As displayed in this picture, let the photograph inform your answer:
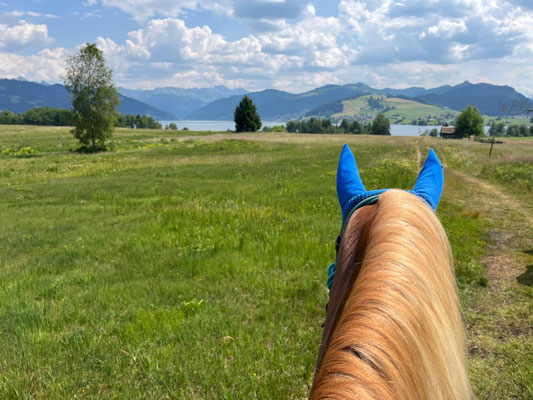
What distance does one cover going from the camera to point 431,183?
1919 millimetres

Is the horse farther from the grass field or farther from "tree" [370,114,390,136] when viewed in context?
"tree" [370,114,390,136]

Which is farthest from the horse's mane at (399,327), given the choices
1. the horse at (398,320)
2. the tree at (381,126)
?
the tree at (381,126)

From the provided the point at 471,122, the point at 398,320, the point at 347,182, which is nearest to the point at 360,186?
the point at 347,182

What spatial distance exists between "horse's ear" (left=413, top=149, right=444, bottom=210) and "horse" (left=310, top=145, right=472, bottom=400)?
0.55 m

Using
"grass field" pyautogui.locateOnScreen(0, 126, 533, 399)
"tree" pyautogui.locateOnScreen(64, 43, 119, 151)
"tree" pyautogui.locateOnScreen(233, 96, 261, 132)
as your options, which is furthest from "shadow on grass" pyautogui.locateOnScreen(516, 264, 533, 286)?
"tree" pyautogui.locateOnScreen(233, 96, 261, 132)

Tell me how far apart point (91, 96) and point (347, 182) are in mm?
44142

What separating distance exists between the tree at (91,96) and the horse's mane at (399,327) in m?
43.7

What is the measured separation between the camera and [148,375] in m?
3.42

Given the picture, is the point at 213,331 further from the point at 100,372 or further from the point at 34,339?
the point at 34,339

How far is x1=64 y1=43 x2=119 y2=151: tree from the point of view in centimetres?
3725

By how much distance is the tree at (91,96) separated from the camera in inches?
1467

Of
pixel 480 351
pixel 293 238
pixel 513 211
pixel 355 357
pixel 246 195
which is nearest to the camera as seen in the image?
pixel 355 357

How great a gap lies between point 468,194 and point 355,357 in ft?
50.8

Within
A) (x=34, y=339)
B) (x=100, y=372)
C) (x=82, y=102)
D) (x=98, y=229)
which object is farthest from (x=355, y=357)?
(x=82, y=102)
